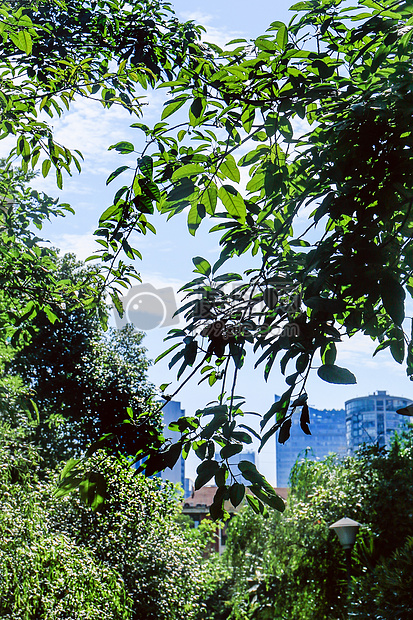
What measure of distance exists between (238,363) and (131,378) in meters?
11.6

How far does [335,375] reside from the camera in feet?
3.38

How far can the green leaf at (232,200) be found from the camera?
1.25m

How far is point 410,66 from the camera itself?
1180mm

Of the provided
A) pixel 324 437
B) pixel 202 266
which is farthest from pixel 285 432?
pixel 324 437

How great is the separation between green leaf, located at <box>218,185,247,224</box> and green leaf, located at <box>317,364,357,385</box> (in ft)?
1.34

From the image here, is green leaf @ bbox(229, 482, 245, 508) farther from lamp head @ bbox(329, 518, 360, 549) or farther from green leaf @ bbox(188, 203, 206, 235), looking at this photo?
lamp head @ bbox(329, 518, 360, 549)

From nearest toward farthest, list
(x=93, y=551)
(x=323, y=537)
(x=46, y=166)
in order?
(x=46, y=166)
(x=93, y=551)
(x=323, y=537)

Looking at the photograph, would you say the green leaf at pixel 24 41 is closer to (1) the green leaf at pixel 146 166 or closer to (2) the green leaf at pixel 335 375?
(1) the green leaf at pixel 146 166

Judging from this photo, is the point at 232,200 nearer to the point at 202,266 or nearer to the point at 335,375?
the point at 202,266

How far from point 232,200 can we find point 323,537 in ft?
26.4

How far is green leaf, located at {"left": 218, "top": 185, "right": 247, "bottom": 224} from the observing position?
1.25 m

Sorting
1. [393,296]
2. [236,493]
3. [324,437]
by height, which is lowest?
[236,493]

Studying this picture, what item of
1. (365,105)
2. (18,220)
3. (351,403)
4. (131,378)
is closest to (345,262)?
(365,105)

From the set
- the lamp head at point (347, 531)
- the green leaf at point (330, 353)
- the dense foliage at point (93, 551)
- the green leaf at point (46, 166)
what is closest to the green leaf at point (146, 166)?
the green leaf at point (330, 353)
